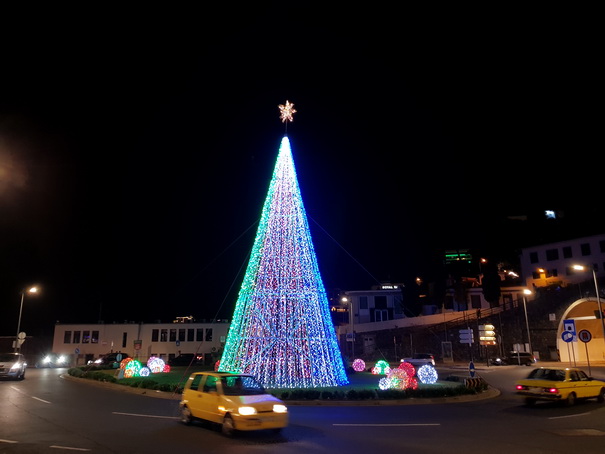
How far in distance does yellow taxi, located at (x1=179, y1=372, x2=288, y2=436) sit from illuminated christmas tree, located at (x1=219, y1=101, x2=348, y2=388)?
731 centimetres

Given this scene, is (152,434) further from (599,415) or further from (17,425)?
(599,415)

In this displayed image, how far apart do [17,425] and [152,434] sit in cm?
369

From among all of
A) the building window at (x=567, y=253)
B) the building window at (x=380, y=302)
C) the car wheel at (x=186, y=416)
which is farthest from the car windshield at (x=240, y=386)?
the building window at (x=380, y=302)

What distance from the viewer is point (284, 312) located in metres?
19.1

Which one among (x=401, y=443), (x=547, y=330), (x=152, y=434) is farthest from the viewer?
(x=547, y=330)

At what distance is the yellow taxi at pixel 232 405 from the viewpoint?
389 inches

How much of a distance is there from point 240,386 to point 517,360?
1365 inches

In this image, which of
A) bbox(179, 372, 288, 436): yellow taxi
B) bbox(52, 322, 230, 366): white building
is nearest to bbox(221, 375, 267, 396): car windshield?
bbox(179, 372, 288, 436): yellow taxi

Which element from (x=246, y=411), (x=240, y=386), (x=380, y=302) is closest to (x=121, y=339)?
(x=380, y=302)

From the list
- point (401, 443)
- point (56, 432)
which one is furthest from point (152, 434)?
point (401, 443)

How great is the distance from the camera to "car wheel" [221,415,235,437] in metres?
9.96

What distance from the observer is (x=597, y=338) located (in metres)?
41.5

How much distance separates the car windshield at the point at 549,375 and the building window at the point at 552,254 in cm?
3907

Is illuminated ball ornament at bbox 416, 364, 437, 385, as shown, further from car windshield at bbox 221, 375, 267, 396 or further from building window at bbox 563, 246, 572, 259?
building window at bbox 563, 246, 572, 259
